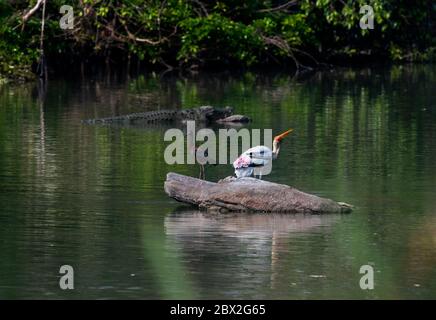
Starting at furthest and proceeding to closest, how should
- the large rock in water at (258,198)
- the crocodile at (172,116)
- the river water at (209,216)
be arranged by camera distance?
the crocodile at (172,116)
the large rock in water at (258,198)
the river water at (209,216)

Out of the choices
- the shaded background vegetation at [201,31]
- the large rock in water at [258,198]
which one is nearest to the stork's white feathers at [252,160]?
the large rock in water at [258,198]

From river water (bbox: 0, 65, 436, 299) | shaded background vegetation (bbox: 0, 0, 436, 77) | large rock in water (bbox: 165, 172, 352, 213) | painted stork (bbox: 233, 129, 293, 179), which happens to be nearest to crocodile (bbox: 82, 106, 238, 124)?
river water (bbox: 0, 65, 436, 299)

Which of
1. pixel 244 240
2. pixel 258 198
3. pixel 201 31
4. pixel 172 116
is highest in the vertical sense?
pixel 201 31

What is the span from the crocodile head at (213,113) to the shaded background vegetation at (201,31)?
8186 millimetres

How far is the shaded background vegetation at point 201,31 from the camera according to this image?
3481 cm

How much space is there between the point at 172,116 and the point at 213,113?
0.90 m

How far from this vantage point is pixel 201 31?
3553 centimetres

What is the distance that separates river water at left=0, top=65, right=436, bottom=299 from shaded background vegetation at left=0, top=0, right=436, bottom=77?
6699 millimetres

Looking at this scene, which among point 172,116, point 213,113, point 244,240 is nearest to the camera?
point 244,240

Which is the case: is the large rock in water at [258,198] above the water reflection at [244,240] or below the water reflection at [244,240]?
above

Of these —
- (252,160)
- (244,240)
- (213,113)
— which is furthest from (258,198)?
(213,113)

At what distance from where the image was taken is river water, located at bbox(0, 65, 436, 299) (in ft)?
43.0

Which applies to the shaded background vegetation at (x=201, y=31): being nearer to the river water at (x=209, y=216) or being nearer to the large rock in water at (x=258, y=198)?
the river water at (x=209, y=216)

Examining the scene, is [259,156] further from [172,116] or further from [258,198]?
[172,116]
